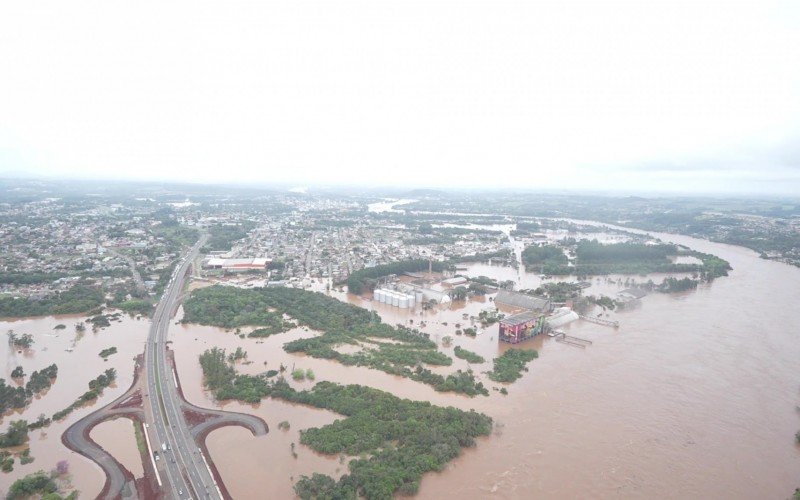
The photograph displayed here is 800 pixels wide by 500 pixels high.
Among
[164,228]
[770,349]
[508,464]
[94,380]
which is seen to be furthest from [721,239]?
[164,228]

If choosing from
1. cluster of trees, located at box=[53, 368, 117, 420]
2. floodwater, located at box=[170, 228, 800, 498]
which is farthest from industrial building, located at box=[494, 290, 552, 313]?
cluster of trees, located at box=[53, 368, 117, 420]

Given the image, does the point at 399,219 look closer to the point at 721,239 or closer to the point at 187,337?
the point at 721,239

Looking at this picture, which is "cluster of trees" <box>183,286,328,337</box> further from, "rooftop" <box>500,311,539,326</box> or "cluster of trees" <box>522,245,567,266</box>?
"cluster of trees" <box>522,245,567,266</box>

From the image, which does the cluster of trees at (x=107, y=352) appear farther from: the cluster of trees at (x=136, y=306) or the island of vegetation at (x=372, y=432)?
the island of vegetation at (x=372, y=432)

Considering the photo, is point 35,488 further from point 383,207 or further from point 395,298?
point 383,207

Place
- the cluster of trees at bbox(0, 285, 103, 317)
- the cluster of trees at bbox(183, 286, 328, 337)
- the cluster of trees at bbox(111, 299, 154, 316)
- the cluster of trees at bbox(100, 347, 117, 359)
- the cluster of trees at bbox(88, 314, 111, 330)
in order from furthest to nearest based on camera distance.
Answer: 1. the cluster of trees at bbox(111, 299, 154, 316)
2. the cluster of trees at bbox(0, 285, 103, 317)
3. the cluster of trees at bbox(183, 286, 328, 337)
4. the cluster of trees at bbox(88, 314, 111, 330)
5. the cluster of trees at bbox(100, 347, 117, 359)

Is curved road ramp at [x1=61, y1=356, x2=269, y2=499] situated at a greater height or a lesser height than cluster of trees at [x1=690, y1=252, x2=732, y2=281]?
lesser
